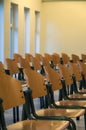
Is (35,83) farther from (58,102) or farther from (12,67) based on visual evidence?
(12,67)

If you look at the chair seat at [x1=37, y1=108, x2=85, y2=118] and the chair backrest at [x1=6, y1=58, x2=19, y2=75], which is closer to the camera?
the chair seat at [x1=37, y1=108, x2=85, y2=118]

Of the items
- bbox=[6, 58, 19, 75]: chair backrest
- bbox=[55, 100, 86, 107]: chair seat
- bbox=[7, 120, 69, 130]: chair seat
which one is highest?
bbox=[6, 58, 19, 75]: chair backrest

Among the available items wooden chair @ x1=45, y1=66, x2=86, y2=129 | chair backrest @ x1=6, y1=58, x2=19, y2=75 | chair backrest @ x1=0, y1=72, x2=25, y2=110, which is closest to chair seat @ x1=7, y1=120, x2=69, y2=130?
chair backrest @ x1=0, y1=72, x2=25, y2=110

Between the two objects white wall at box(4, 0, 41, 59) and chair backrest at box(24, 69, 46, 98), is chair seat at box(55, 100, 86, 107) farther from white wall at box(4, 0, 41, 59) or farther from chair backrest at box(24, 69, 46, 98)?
white wall at box(4, 0, 41, 59)

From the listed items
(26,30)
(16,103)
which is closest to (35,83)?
(16,103)

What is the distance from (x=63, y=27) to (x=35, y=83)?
33.8 feet

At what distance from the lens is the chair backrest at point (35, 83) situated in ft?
11.9

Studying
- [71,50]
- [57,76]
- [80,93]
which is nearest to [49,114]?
[57,76]

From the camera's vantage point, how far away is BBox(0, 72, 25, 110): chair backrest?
3081mm

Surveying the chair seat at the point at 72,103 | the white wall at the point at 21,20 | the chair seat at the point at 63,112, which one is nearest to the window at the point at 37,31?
the white wall at the point at 21,20

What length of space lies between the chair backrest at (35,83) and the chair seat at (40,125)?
2.01 ft

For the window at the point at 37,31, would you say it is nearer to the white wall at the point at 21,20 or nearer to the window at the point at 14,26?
the white wall at the point at 21,20

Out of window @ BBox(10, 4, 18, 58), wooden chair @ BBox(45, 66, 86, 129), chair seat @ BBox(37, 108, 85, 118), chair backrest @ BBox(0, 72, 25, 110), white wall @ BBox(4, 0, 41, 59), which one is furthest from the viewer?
window @ BBox(10, 4, 18, 58)

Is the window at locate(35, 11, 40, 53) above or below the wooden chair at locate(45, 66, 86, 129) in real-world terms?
above
